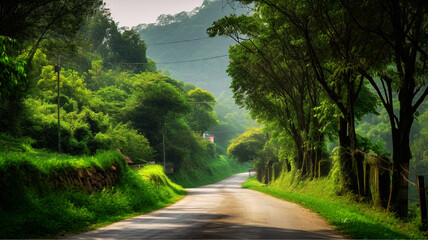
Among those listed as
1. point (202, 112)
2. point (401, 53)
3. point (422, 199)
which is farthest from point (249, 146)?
point (422, 199)

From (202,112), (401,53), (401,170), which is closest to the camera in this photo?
(401,53)

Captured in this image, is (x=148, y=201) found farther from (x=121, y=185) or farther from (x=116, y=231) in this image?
(x=116, y=231)

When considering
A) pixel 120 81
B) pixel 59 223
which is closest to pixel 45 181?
pixel 59 223

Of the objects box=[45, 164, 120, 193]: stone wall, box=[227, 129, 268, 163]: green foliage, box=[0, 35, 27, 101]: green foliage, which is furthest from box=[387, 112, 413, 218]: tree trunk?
box=[227, 129, 268, 163]: green foliage

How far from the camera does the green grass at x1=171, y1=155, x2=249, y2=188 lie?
70.0m

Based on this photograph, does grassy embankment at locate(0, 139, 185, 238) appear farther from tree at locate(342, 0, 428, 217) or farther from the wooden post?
tree at locate(342, 0, 428, 217)

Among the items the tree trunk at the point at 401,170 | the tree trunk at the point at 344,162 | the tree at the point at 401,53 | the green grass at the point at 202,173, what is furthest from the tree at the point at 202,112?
the tree trunk at the point at 401,170

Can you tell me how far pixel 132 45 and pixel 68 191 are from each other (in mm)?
76404

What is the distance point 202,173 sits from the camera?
87750mm

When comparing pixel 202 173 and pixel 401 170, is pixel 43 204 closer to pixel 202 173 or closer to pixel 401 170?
pixel 401 170

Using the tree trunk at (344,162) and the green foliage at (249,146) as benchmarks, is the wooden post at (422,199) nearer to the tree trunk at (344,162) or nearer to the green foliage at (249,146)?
the tree trunk at (344,162)

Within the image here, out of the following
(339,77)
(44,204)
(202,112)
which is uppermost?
(202,112)

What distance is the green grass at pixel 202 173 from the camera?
70012mm

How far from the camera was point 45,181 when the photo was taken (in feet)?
43.5
